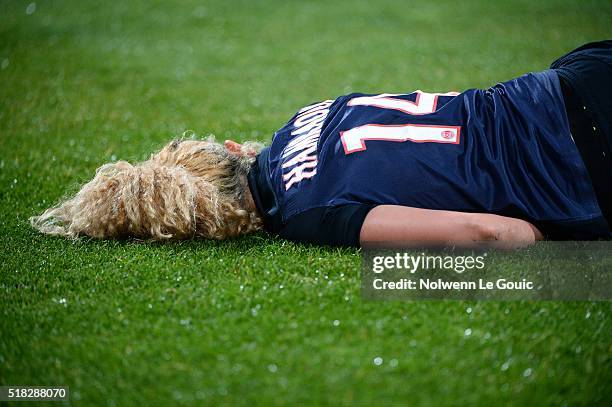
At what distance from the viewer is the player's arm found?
3.27m

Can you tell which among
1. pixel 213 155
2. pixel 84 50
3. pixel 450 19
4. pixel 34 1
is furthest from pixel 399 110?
pixel 34 1

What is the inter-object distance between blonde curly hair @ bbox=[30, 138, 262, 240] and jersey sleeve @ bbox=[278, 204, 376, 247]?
1.21 ft

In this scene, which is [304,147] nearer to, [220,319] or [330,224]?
[330,224]

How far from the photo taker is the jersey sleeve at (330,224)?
131 inches

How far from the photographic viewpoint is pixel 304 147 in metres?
3.59

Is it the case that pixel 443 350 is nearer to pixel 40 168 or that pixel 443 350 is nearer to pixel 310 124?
pixel 310 124

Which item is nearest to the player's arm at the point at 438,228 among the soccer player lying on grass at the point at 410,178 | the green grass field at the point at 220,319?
the soccer player lying on grass at the point at 410,178

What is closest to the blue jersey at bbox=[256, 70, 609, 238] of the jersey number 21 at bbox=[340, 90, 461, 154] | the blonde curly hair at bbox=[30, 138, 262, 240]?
the jersey number 21 at bbox=[340, 90, 461, 154]

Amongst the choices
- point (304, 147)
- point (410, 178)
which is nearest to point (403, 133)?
point (410, 178)

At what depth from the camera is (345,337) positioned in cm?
284

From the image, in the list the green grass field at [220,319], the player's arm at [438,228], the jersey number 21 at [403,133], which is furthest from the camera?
the jersey number 21 at [403,133]

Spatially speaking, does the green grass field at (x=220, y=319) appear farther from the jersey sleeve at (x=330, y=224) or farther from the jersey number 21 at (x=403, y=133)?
the jersey number 21 at (x=403, y=133)

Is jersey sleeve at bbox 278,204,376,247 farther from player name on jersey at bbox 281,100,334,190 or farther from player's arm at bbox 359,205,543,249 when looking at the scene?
player name on jersey at bbox 281,100,334,190

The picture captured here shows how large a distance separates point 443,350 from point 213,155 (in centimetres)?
172
